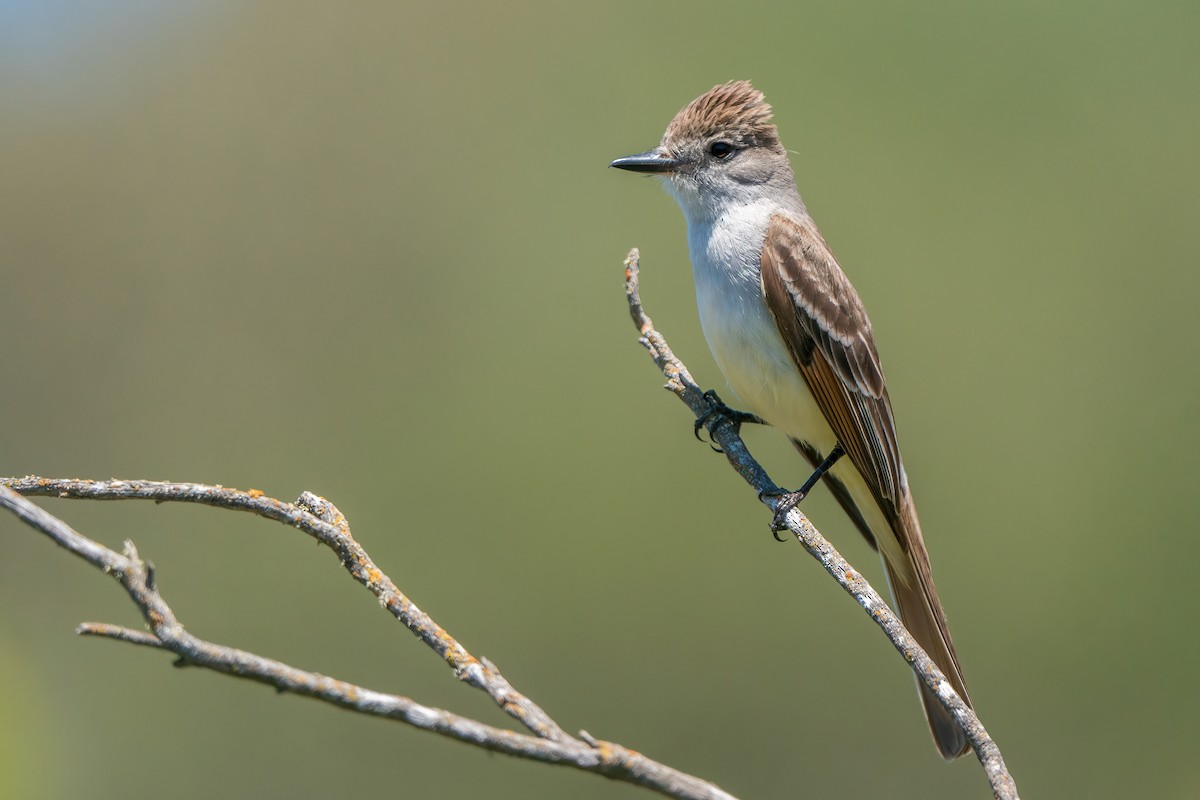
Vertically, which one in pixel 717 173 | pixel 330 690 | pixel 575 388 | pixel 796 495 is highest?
pixel 575 388

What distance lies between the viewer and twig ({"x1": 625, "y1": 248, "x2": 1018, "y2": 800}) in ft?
8.34

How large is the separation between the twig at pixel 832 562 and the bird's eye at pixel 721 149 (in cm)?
101

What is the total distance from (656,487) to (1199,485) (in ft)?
13.1

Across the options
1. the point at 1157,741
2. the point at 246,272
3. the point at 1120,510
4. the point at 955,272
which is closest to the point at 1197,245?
the point at 955,272

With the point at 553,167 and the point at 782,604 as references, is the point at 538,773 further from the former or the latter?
the point at 553,167

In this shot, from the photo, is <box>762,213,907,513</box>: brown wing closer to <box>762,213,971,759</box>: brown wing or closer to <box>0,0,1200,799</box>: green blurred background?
<box>762,213,971,759</box>: brown wing

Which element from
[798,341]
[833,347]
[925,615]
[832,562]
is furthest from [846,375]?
[832,562]

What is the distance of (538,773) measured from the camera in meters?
6.99

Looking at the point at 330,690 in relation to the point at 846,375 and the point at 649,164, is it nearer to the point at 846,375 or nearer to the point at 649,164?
the point at 846,375

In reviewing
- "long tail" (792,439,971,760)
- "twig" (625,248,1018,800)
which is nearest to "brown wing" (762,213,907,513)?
"long tail" (792,439,971,760)

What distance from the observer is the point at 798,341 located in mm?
4582

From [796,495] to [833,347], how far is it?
0.71 metres

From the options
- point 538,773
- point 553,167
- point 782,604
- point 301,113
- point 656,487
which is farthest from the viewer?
point 301,113

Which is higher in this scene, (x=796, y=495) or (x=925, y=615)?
(x=796, y=495)
